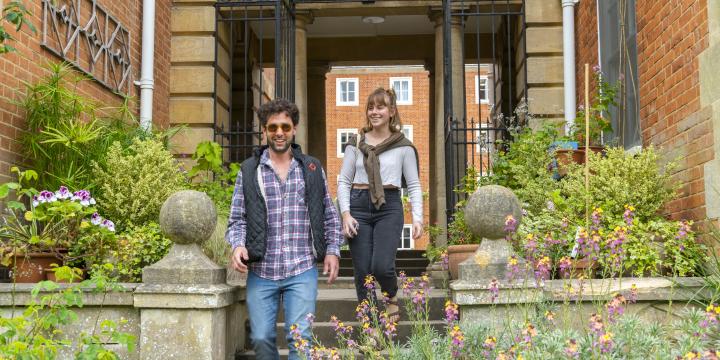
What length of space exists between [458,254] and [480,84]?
17.8 feet

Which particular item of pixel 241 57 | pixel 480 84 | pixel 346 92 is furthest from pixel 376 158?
pixel 346 92

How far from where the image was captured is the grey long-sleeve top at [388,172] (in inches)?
181

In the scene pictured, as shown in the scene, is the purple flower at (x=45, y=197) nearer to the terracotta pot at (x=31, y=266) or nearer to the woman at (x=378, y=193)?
the terracotta pot at (x=31, y=266)

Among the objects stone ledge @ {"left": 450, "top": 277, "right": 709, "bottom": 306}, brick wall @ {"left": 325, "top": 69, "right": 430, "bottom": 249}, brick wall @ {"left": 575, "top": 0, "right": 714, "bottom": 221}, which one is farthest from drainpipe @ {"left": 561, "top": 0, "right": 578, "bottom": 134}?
brick wall @ {"left": 325, "top": 69, "right": 430, "bottom": 249}

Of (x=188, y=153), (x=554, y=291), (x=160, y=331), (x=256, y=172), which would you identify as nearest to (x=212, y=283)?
(x=160, y=331)

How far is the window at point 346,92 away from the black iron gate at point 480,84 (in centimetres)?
1776

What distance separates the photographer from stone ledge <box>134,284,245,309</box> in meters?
4.48

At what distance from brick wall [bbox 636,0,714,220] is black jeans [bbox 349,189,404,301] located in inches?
94.1

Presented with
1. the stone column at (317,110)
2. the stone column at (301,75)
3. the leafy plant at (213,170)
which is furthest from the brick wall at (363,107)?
the leafy plant at (213,170)

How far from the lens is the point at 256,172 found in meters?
4.14

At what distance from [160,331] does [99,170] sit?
2382 millimetres

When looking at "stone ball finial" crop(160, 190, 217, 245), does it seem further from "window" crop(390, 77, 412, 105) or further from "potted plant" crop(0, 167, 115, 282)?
"window" crop(390, 77, 412, 105)

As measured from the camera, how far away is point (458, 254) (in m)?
6.31

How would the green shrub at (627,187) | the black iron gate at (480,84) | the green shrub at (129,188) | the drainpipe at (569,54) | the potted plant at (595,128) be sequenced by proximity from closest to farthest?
the green shrub at (627,187)
the green shrub at (129,188)
the potted plant at (595,128)
the black iron gate at (480,84)
the drainpipe at (569,54)
